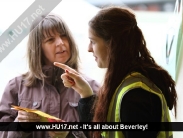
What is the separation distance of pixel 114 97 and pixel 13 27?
26.9 inches

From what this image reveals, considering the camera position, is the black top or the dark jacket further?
the dark jacket

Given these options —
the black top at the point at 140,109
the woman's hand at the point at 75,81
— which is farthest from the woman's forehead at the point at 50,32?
the black top at the point at 140,109

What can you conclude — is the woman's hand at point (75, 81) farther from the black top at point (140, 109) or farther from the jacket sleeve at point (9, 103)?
the black top at point (140, 109)

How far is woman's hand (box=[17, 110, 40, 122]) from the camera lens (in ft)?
4.25

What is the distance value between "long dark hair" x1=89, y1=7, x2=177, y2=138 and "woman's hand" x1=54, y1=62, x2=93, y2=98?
25cm

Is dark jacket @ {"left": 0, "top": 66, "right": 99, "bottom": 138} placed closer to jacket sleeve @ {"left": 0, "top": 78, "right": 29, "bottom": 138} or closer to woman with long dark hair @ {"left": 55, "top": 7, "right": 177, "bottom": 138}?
jacket sleeve @ {"left": 0, "top": 78, "right": 29, "bottom": 138}

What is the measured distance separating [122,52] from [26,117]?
2.01 feet

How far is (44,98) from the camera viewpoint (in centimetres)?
135

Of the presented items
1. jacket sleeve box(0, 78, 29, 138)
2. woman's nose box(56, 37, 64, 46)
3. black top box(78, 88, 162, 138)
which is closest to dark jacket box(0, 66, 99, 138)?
jacket sleeve box(0, 78, 29, 138)

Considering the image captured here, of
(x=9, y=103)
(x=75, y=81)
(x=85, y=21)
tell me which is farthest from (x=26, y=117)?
(x=85, y=21)

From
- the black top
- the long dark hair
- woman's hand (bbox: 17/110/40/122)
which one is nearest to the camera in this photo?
the black top

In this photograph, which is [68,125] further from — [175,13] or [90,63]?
[175,13]

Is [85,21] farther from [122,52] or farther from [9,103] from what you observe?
[9,103]

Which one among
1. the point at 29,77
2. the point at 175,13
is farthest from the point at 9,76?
the point at 175,13
